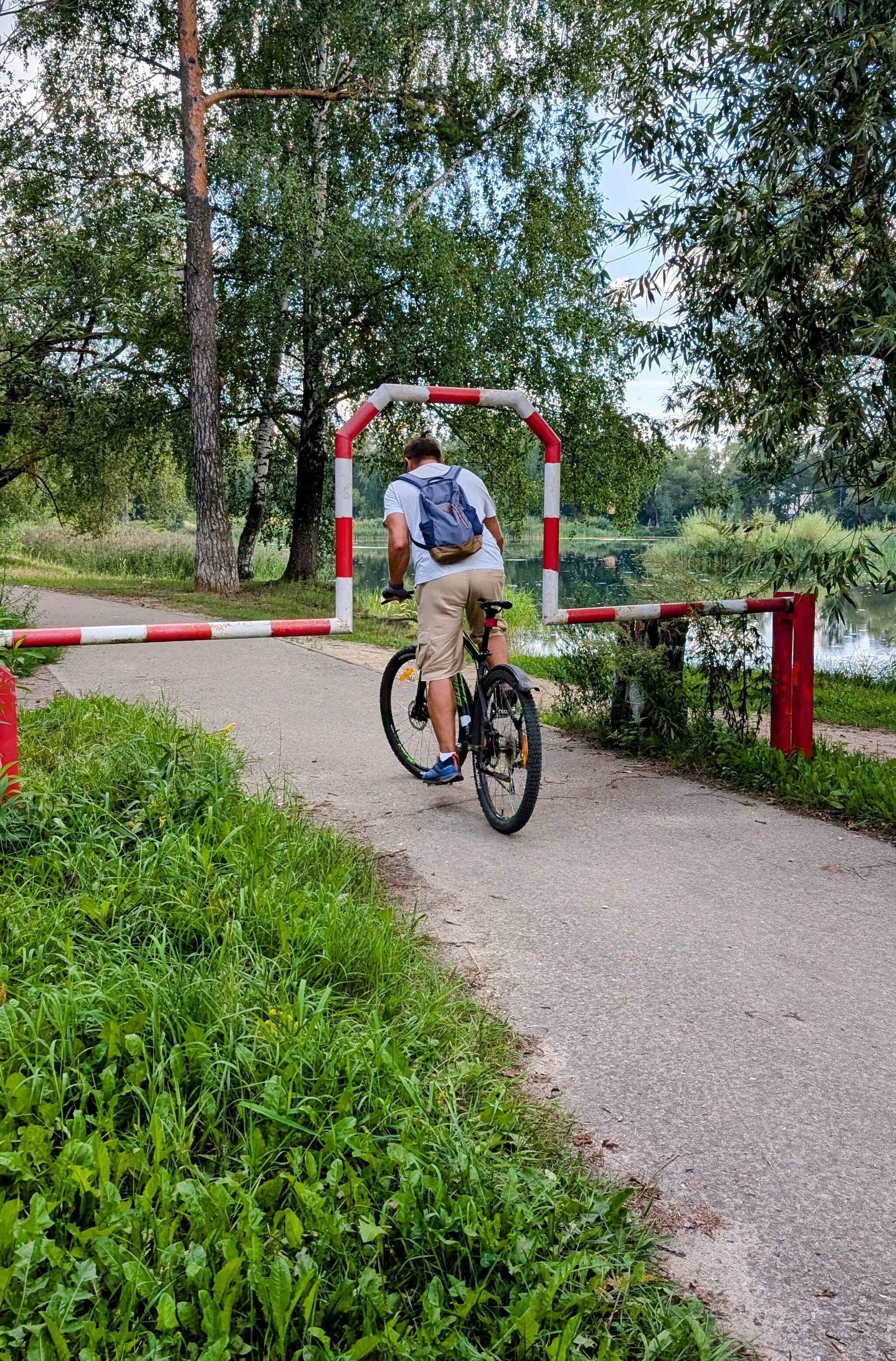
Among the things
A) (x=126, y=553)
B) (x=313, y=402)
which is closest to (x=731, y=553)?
(x=313, y=402)

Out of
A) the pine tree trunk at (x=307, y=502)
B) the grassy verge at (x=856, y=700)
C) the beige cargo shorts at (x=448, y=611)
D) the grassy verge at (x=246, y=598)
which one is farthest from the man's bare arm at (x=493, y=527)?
the pine tree trunk at (x=307, y=502)

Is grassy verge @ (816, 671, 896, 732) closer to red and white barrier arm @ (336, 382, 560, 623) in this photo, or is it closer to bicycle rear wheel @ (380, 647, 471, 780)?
red and white barrier arm @ (336, 382, 560, 623)

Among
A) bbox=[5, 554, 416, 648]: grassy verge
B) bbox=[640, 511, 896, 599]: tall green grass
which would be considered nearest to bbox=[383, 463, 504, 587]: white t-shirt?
Result: bbox=[640, 511, 896, 599]: tall green grass

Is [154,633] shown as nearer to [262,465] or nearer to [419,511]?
[419,511]

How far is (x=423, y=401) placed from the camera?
A: 5.84 m

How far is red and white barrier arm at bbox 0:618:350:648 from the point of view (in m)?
4.43

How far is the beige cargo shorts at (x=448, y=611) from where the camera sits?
208 inches

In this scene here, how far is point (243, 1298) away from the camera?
1979 mm

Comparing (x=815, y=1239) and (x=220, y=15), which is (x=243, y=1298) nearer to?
(x=815, y=1239)

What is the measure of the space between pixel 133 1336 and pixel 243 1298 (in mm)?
204

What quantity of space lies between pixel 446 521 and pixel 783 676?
236 cm

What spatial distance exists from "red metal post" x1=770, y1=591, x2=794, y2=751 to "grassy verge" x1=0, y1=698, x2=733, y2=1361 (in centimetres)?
339

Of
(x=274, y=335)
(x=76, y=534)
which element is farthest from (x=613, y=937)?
(x=76, y=534)

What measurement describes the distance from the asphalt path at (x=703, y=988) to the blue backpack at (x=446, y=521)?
133cm
